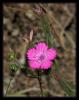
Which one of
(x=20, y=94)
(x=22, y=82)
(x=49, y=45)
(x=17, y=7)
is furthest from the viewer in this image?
(x=17, y=7)

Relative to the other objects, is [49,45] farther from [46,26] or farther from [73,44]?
[73,44]

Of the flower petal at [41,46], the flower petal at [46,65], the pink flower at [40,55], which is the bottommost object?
the flower petal at [46,65]

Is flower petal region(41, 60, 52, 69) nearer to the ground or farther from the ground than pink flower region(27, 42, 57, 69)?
nearer to the ground

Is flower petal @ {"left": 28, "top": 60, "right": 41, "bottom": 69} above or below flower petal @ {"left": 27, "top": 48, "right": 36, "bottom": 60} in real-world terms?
below

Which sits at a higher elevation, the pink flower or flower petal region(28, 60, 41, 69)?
the pink flower

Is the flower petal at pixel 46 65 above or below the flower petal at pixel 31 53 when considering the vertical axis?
below

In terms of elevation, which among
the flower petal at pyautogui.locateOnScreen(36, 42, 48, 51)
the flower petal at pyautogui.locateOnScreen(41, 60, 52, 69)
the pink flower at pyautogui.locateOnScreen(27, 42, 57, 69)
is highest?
the flower petal at pyautogui.locateOnScreen(36, 42, 48, 51)

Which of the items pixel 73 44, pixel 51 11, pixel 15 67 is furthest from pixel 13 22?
pixel 15 67

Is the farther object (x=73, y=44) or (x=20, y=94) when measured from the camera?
(x=73, y=44)
